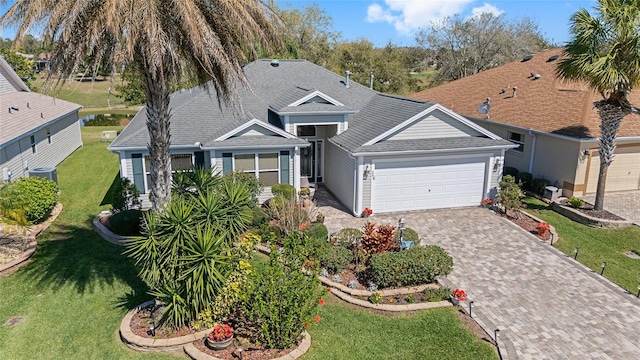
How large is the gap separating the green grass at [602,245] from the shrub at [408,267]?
5.25 meters

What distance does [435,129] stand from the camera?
17719mm

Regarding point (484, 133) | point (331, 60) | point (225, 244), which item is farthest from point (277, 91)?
point (331, 60)

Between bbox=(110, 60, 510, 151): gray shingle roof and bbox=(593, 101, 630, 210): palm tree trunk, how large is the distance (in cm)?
642

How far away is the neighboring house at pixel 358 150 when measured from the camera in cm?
1711

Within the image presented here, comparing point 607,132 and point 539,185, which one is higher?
point 607,132

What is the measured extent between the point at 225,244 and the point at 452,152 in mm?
10804

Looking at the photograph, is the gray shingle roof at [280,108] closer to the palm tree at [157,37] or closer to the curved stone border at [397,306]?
the palm tree at [157,37]

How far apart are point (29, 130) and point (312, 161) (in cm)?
1310

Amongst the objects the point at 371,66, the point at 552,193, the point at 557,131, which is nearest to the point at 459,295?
the point at 552,193

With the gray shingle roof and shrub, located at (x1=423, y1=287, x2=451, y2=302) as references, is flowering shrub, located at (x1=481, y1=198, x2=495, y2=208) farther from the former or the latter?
shrub, located at (x1=423, y1=287, x2=451, y2=302)

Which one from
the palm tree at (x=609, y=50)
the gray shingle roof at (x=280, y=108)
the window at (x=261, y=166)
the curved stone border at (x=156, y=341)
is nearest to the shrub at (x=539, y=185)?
the palm tree at (x=609, y=50)

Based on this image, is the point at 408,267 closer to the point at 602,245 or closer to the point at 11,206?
the point at 602,245

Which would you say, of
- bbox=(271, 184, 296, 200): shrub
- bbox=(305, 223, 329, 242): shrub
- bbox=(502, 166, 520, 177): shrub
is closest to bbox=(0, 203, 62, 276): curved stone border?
bbox=(271, 184, 296, 200): shrub

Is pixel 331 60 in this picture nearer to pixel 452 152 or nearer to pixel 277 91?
pixel 277 91
